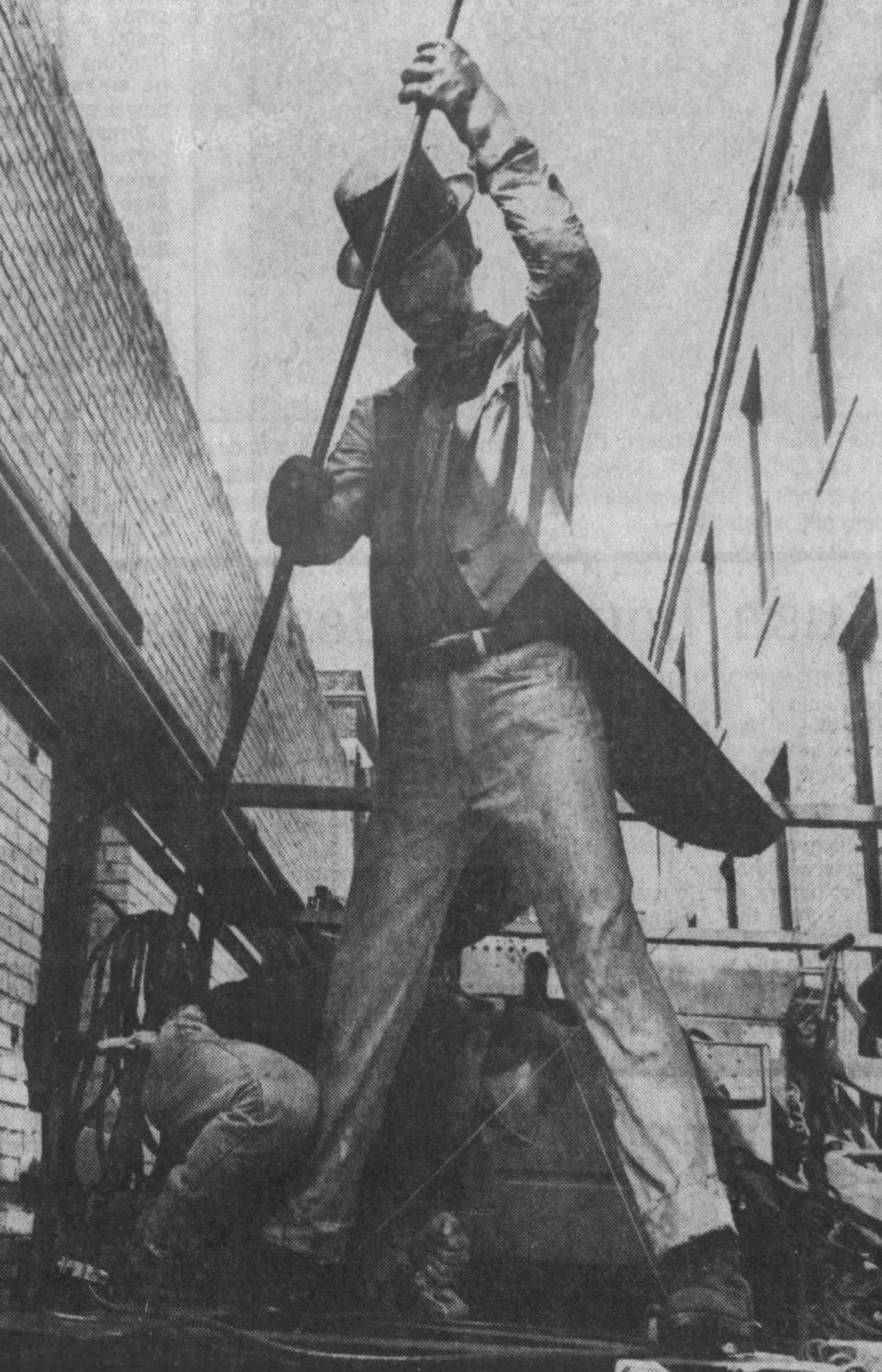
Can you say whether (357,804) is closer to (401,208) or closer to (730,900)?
(401,208)

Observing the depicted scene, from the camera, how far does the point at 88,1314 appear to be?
3176 millimetres

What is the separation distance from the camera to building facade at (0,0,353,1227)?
517cm

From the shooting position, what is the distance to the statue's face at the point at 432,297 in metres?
4.01

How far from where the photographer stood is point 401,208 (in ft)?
13.1

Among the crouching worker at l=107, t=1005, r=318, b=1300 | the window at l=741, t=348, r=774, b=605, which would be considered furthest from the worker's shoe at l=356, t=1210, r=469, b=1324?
the window at l=741, t=348, r=774, b=605

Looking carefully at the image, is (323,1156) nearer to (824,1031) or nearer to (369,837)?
(369,837)

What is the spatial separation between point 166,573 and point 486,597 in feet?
13.0

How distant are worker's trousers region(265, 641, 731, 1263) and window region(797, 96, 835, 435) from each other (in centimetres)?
648

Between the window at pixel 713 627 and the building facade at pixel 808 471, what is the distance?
0.26 metres

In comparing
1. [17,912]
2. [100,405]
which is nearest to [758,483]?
[100,405]

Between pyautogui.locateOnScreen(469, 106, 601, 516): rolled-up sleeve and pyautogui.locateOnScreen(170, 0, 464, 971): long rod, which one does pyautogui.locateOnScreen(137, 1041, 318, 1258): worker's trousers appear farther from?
pyautogui.locateOnScreen(469, 106, 601, 516): rolled-up sleeve

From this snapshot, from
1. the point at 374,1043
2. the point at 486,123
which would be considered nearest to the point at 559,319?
the point at 486,123

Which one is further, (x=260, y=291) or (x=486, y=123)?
(x=260, y=291)

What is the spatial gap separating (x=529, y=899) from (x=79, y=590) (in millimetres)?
2200
